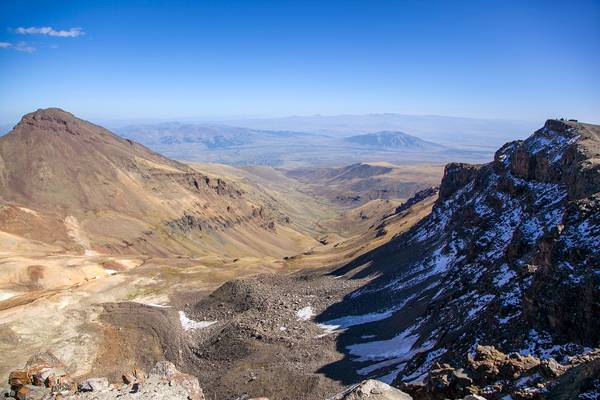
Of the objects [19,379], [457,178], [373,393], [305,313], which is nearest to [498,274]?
[373,393]

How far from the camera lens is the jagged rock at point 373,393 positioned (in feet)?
78.4

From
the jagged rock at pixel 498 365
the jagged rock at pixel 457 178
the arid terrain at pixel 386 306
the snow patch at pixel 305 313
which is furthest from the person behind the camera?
the jagged rock at pixel 457 178

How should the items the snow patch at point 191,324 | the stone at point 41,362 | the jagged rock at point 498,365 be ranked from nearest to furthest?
the jagged rock at point 498,365 < the stone at point 41,362 < the snow patch at point 191,324

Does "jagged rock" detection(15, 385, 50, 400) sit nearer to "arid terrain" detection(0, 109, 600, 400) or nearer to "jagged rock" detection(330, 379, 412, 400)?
"arid terrain" detection(0, 109, 600, 400)

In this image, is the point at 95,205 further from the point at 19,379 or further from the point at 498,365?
the point at 498,365

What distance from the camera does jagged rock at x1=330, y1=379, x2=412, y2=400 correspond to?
78.4 feet

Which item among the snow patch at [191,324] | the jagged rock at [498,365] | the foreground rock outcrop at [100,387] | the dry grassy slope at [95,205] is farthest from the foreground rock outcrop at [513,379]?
the dry grassy slope at [95,205]

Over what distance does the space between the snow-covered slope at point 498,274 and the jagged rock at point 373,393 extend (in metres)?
8.04

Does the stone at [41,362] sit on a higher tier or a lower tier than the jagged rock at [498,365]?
lower

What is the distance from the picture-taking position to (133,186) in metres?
198

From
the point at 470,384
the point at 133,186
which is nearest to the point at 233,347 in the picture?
the point at 470,384

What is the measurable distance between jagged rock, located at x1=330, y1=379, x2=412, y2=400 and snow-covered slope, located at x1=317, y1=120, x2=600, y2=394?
8.04 metres

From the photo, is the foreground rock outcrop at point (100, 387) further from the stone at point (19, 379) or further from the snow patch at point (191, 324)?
the snow patch at point (191, 324)

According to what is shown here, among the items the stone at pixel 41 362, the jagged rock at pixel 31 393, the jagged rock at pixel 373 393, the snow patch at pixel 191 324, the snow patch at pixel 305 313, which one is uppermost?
the jagged rock at pixel 373 393
